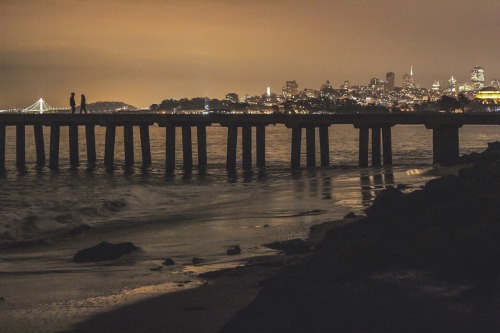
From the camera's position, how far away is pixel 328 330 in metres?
7.20

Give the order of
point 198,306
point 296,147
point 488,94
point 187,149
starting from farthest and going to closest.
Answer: point 488,94
point 187,149
point 296,147
point 198,306

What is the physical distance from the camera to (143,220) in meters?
22.0

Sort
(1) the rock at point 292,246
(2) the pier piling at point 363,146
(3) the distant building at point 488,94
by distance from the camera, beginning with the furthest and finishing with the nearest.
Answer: (3) the distant building at point 488,94, (2) the pier piling at point 363,146, (1) the rock at point 292,246

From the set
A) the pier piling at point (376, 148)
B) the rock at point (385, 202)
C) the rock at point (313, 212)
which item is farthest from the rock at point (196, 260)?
the pier piling at point (376, 148)

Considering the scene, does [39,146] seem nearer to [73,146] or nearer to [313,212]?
[73,146]

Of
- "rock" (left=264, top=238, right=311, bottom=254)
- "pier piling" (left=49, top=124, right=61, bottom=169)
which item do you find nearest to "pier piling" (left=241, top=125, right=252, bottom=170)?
"pier piling" (left=49, top=124, right=61, bottom=169)

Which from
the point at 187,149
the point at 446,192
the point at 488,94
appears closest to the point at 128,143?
the point at 187,149

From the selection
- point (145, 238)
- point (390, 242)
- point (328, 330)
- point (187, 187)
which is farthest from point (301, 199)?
point (328, 330)

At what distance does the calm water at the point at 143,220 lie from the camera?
1123 centimetres

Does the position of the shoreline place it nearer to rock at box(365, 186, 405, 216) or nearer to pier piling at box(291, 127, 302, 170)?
rock at box(365, 186, 405, 216)

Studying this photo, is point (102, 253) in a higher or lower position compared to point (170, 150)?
lower

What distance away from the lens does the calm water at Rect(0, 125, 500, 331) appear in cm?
1123

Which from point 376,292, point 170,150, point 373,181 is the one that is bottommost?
point 373,181

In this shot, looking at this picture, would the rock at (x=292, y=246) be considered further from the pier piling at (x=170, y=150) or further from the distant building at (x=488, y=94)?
the distant building at (x=488, y=94)
